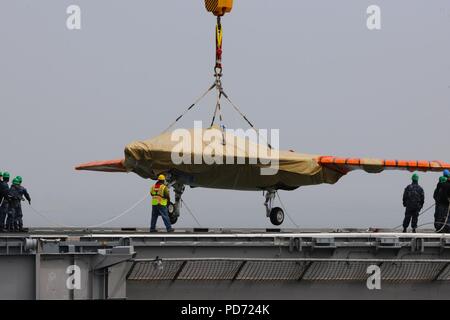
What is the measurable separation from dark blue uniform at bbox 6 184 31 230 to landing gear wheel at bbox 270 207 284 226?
456 inches

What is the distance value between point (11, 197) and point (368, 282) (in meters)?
13.2

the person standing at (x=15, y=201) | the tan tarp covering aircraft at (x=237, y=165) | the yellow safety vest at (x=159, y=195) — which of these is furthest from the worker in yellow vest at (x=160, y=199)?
the person standing at (x=15, y=201)

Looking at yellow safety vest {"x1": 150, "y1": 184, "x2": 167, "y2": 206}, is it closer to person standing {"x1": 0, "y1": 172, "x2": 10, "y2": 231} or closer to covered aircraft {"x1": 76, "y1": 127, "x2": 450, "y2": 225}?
covered aircraft {"x1": 76, "y1": 127, "x2": 450, "y2": 225}

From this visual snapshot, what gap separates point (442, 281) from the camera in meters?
30.7

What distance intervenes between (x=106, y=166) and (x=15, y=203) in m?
12.0

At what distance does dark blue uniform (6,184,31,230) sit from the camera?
119ft

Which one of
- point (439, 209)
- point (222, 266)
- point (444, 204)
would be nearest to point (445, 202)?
point (444, 204)

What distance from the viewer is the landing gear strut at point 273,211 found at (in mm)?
44000

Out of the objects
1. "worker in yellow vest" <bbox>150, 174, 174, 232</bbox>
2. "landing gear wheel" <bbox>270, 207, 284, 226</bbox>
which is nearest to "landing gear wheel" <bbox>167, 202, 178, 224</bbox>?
"worker in yellow vest" <bbox>150, 174, 174, 232</bbox>

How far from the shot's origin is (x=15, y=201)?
120 ft

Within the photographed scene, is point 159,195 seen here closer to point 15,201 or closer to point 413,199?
point 15,201

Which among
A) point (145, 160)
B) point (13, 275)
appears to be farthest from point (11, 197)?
point (13, 275)
